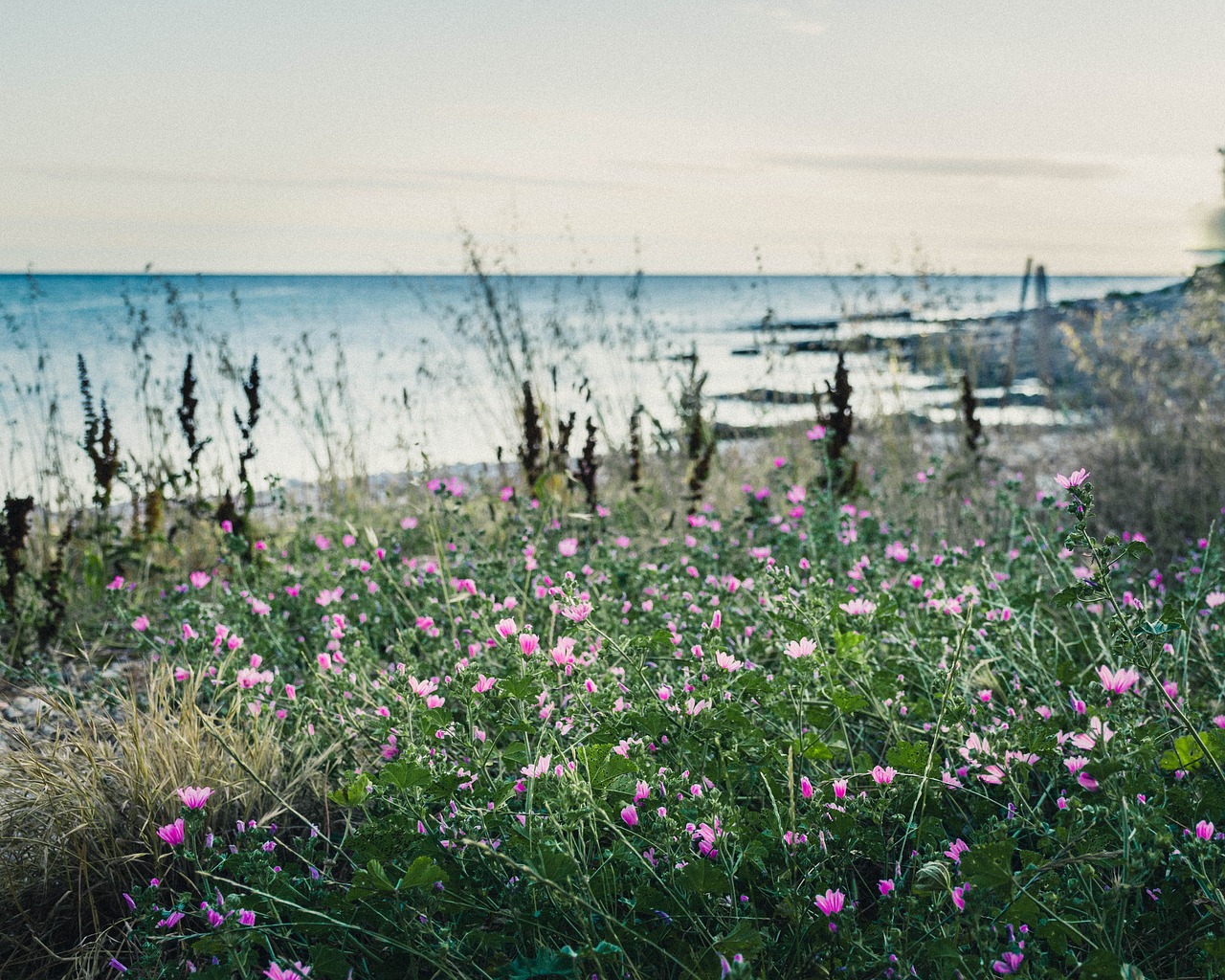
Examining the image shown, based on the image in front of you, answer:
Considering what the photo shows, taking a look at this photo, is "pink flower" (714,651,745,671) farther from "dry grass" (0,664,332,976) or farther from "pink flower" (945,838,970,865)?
"dry grass" (0,664,332,976)

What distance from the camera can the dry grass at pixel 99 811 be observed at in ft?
6.72

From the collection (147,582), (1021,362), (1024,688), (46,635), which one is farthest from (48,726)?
(1021,362)

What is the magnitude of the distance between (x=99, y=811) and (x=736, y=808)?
1.55 meters

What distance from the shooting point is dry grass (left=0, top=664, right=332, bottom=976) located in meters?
2.05

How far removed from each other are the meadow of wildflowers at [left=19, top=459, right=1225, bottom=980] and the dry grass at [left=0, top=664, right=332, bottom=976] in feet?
0.21

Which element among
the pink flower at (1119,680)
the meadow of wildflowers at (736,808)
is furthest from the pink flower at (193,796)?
the pink flower at (1119,680)

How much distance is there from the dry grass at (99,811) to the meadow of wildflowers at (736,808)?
64mm

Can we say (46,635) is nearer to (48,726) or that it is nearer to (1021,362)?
(48,726)

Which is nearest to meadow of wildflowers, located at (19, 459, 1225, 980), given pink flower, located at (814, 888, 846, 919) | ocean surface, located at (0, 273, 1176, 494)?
pink flower, located at (814, 888, 846, 919)

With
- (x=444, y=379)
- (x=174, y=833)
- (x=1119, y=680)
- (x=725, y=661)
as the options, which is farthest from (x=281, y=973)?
(x=444, y=379)

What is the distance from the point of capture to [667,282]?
7775 cm

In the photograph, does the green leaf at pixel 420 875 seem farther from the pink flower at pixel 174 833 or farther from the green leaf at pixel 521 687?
the pink flower at pixel 174 833

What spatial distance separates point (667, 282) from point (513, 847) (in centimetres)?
7838

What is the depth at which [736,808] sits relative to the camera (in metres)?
1.64
